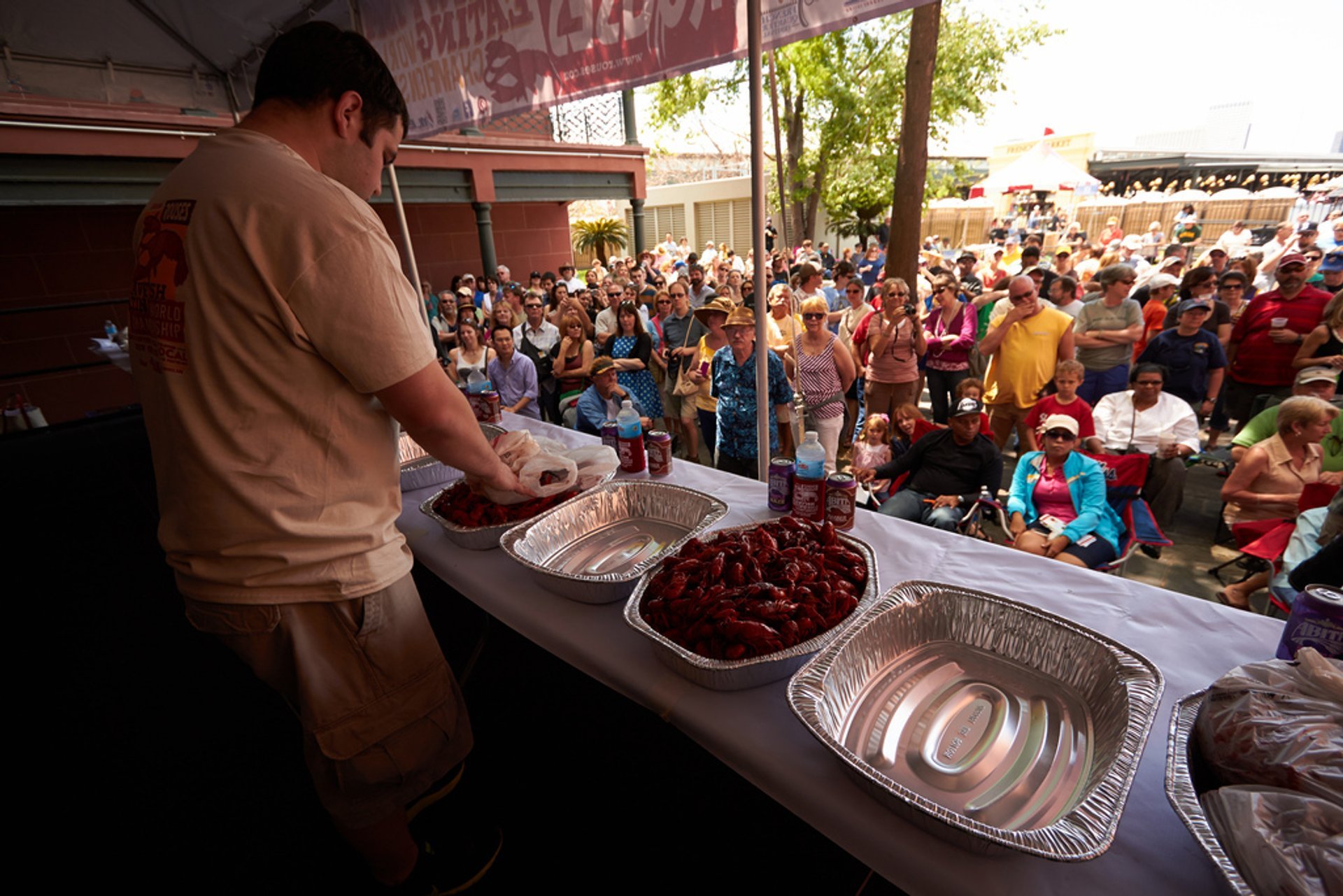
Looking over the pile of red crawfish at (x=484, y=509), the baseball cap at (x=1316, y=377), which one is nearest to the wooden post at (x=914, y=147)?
the baseball cap at (x=1316, y=377)

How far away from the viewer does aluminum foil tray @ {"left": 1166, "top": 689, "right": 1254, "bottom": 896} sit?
86 cm

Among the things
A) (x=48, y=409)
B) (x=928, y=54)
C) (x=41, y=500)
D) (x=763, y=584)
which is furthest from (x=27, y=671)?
(x=928, y=54)

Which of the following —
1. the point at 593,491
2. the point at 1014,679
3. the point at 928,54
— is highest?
the point at 928,54

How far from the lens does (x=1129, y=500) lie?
12.0 ft

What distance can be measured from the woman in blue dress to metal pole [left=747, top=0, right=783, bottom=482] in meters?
2.82

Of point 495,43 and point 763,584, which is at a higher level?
point 495,43

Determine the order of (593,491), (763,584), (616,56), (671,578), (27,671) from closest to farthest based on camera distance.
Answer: (763,584) < (671,578) < (593,491) < (616,56) < (27,671)

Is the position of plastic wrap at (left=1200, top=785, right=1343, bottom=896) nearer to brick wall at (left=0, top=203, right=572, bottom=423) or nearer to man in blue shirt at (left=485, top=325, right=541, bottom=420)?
man in blue shirt at (left=485, top=325, right=541, bottom=420)

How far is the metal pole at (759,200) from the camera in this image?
2098 millimetres

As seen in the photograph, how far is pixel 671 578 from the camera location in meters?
1.65

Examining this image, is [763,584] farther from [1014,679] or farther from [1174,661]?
[1174,661]

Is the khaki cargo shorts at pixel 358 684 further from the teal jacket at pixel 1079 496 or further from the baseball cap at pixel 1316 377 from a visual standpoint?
the baseball cap at pixel 1316 377

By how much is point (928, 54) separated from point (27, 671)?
9496 millimetres

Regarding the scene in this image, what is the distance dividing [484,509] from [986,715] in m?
1.73
